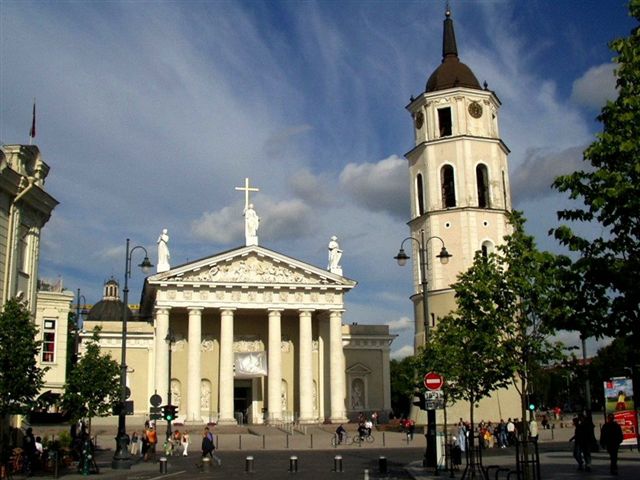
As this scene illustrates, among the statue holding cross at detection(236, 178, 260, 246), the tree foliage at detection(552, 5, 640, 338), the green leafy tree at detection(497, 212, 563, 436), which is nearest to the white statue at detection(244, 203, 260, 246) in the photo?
the statue holding cross at detection(236, 178, 260, 246)

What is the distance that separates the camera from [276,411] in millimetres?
59125

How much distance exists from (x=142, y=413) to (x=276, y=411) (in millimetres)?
10638

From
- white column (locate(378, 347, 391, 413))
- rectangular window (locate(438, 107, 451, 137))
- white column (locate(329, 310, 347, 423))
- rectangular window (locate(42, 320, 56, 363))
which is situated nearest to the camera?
rectangular window (locate(42, 320, 56, 363))

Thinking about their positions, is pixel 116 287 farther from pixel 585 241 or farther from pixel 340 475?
pixel 585 241

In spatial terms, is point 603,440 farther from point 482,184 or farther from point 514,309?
point 482,184

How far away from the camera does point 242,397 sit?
64875 millimetres

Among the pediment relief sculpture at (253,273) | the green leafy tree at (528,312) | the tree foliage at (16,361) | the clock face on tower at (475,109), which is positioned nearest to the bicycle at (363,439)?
the pediment relief sculpture at (253,273)

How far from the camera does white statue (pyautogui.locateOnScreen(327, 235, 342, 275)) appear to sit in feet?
209

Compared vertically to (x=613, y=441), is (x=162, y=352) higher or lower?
higher

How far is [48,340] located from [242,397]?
1721cm

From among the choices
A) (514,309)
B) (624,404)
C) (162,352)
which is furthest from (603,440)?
(162,352)

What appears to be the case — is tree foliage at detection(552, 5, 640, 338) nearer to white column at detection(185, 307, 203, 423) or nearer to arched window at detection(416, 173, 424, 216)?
arched window at detection(416, 173, 424, 216)

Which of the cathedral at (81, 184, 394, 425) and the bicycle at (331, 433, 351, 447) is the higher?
the cathedral at (81, 184, 394, 425)

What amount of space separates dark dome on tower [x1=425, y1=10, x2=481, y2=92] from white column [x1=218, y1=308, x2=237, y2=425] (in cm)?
2359
